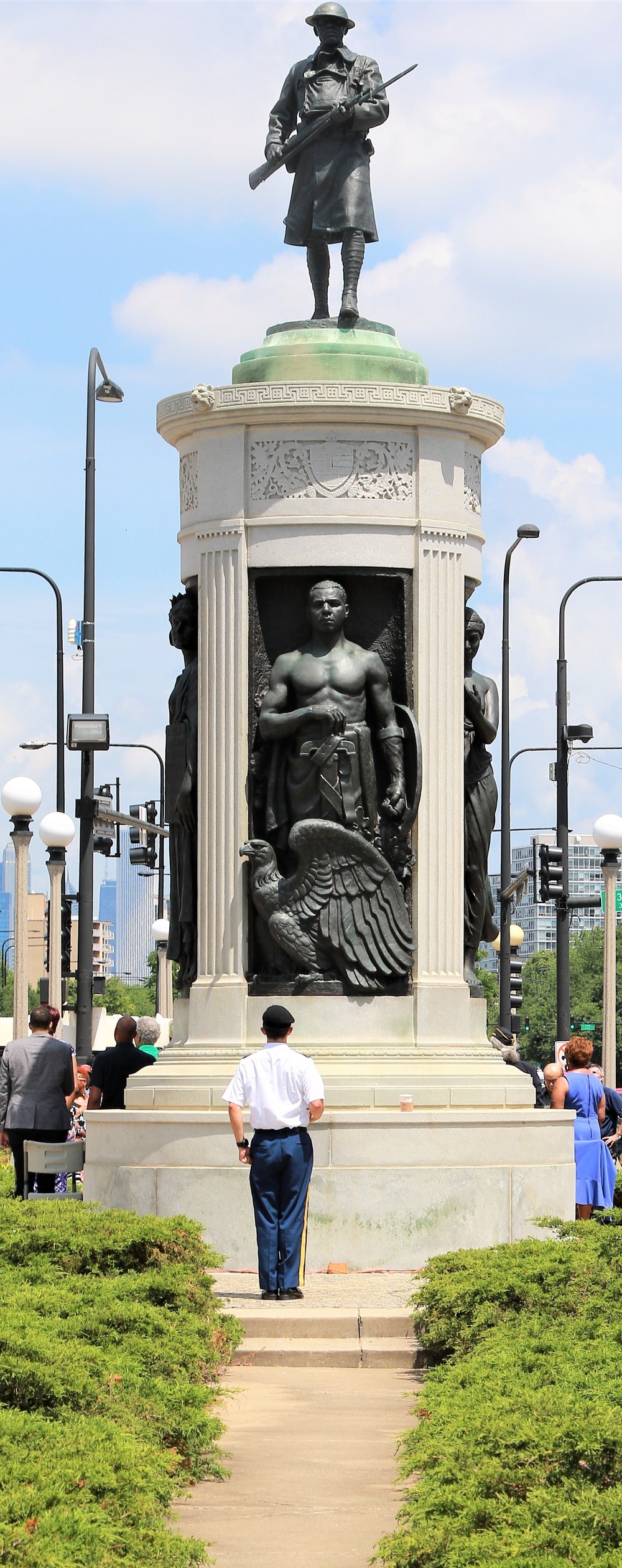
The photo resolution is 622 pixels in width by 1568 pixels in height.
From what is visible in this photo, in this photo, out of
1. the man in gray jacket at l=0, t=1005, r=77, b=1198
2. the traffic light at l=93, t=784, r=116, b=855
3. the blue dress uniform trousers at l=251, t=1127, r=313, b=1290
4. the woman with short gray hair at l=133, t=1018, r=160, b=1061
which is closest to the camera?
the blue dress uniform trousers at l=251, t=1127, r=313, b=1290

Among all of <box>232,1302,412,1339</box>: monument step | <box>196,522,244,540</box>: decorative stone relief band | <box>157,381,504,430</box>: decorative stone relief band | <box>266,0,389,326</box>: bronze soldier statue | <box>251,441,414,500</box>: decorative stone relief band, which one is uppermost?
<box>266,0,389,326</box>: bronze soldier statue

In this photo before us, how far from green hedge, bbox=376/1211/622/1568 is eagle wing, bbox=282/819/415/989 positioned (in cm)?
493

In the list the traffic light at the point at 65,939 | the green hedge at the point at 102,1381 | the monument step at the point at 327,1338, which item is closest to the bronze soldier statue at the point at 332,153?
the monument step at the point at 327,1338

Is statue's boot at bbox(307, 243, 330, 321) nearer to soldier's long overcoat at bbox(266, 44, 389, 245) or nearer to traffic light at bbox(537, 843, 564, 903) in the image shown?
soldier's long overcoat at bbox(266, 44, 389, 245)

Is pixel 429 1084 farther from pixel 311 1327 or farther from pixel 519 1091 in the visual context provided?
pixel 311 1327

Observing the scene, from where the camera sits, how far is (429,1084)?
48.0 feet

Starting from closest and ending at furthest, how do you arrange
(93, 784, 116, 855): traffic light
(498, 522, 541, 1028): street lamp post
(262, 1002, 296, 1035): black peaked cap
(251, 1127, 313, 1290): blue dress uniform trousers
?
(251, 1127, 313, 1290): blue dress uniform trousers
(262, 1002, 296, 1035): black peaked cap
(93, 784, 116, 855): traffic light
(498, 522, 541, 1028): street lamp post

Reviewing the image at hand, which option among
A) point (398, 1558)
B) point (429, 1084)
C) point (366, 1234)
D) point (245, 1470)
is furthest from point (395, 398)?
point (398, 1558)

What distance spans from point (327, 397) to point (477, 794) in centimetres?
290

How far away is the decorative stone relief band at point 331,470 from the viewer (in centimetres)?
1548

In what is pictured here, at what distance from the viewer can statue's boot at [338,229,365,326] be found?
1630 cm

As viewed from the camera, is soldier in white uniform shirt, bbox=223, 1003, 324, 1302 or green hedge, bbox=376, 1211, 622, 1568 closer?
green hedge, bbox=376, 1211, 622, 1568

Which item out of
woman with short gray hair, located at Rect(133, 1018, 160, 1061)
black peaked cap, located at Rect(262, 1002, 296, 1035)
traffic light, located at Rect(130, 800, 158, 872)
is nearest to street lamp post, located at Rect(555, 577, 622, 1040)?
traffic light, located at Rect(130, 800, 158, 872)

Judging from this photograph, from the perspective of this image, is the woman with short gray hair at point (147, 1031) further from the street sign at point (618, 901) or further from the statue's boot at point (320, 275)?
the street sign at point (618, 901)
